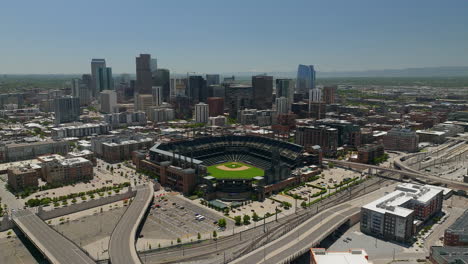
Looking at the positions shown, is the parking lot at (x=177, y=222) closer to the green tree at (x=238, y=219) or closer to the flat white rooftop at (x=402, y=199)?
the green tree at (x=238, y=219)

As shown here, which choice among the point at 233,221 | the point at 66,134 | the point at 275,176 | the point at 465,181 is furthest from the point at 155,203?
the point at 66,134

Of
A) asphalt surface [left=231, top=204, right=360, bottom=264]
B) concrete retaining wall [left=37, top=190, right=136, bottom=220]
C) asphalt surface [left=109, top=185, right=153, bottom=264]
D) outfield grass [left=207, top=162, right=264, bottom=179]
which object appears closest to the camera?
asphalt surface [left=109, top=185, right=153, bottom=264]

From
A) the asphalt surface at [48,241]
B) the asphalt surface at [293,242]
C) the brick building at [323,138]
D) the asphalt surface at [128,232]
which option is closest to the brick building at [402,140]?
the brick building at [323,138]

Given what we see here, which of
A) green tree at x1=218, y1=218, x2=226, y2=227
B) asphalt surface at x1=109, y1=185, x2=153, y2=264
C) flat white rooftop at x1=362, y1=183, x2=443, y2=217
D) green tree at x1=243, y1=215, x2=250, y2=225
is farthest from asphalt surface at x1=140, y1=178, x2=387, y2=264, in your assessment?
flat white rooftop at x1=362, y1=183, x2=443, y2=217

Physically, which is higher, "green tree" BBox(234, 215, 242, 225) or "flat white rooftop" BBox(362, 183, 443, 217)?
"flat white rooftop" BBox(362, 183, 443, 217)

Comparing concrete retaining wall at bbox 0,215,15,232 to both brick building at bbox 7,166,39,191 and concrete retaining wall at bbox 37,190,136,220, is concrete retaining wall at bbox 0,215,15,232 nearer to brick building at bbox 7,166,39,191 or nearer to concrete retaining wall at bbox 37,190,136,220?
concrete retaining wall at bbox 37,190,136,220

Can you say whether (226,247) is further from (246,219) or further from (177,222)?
(177,222)

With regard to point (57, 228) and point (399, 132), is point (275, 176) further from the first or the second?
point (399, 132)
